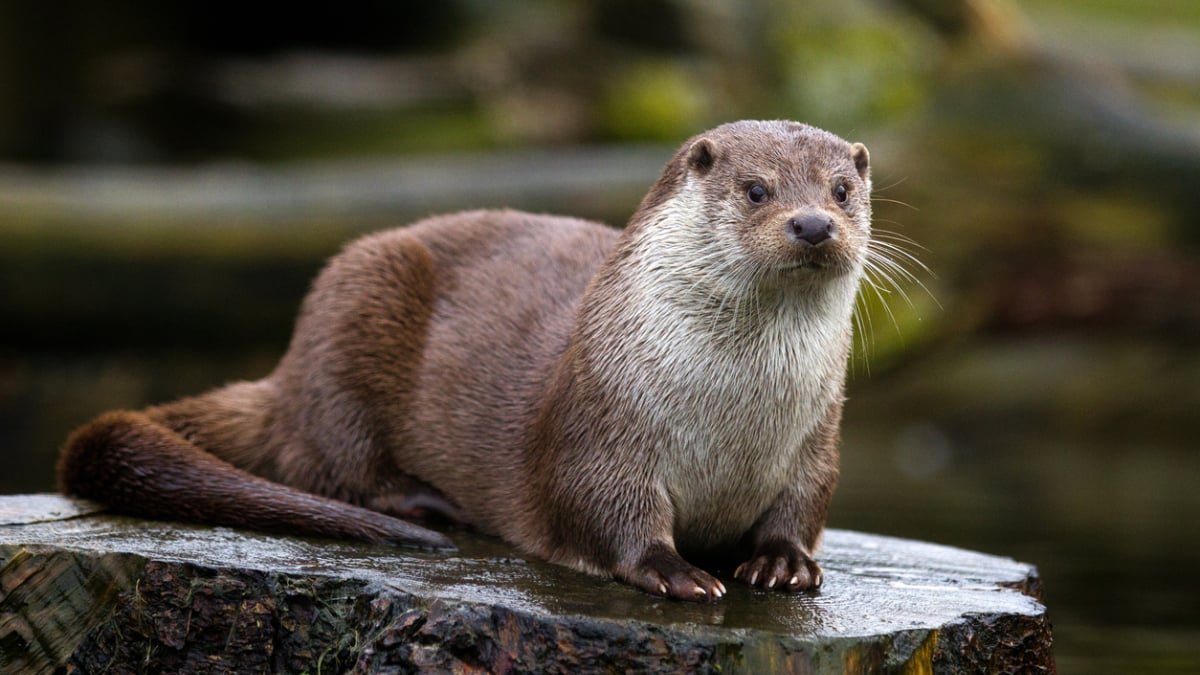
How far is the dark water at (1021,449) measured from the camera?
5.93 m

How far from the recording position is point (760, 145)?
3000mm

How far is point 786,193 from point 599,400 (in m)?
0.54

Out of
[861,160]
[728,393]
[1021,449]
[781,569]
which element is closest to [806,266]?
[728,393]

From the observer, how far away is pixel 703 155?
3.04m

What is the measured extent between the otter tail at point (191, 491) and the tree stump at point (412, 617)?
93mm

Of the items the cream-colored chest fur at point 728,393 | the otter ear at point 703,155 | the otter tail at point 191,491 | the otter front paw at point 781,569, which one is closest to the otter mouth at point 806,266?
the cream-colored chest fur at point 728,393

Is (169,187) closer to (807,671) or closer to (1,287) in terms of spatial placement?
(1,287)

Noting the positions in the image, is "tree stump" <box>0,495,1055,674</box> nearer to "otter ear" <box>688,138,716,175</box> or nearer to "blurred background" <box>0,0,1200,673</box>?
"otter ear" <box>688,138,716,175</box>

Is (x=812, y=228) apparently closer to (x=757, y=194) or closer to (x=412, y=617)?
(x=757, y=194)

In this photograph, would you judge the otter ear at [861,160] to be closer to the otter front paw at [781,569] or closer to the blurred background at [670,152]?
the otter front paw at [781,569]

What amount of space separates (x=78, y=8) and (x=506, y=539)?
999 cm

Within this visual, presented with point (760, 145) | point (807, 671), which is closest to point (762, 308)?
point (760, 145)

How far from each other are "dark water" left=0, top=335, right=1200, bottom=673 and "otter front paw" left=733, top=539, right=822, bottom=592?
6.98 ft

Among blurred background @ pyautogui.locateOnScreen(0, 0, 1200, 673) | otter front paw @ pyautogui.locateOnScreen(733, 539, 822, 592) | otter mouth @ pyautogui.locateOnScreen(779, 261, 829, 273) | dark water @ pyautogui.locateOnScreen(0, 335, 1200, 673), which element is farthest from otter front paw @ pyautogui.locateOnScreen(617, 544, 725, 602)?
blurred background @ pyautogui.locateOnScreen(0, 0, 1200, 673)
